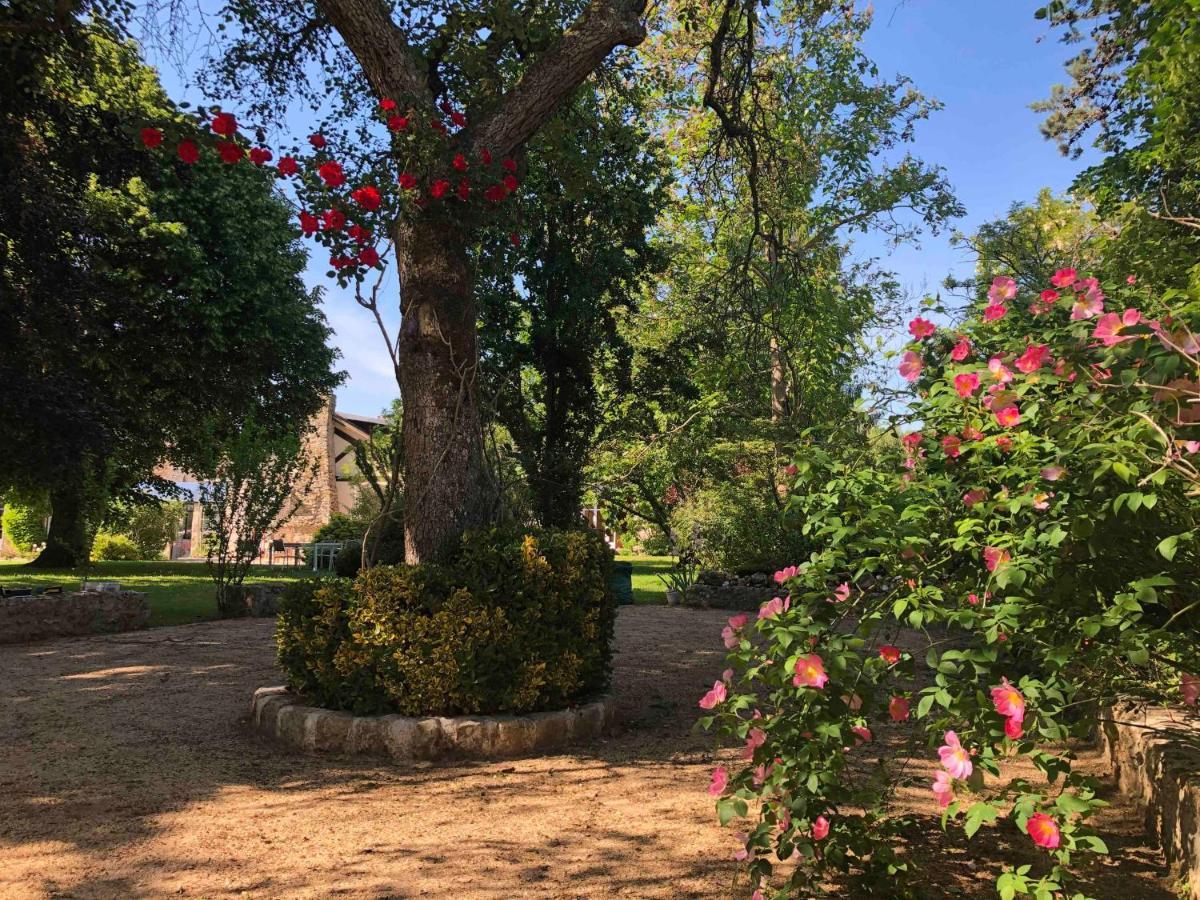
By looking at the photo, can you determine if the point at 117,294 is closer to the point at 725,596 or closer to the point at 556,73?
the point at 556,73

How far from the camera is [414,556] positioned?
486 cm

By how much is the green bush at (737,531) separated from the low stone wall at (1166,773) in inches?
311

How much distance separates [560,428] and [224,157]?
576cm

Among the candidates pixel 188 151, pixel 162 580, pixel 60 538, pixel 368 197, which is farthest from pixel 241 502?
pixel 60 538

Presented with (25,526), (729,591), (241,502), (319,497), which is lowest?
(729,591)

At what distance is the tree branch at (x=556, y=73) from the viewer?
5.02 meters

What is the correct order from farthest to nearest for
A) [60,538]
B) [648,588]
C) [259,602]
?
[60,538] → [648,588] → [259,602]

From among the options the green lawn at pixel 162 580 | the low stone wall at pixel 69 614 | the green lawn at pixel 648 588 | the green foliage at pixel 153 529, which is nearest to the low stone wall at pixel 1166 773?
the green lawn at pixel 648 588

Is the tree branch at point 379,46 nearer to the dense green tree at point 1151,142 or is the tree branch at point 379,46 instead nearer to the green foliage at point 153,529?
the dense green tree at point 1151,142

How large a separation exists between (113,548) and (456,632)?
2060cm

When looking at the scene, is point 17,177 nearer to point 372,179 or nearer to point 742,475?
point 372,179

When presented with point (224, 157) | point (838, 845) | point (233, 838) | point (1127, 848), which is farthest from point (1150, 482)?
point (224, 157)

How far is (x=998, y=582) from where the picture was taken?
2.03 meters

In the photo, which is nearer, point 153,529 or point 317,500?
point 153,529
